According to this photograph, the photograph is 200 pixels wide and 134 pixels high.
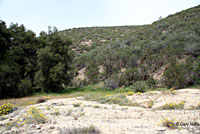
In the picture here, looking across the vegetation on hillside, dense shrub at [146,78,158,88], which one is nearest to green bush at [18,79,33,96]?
the vegetation on hillside

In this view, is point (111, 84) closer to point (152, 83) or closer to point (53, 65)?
point (152, 83)

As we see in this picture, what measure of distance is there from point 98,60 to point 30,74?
8.56m

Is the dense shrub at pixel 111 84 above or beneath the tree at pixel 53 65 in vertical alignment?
beneath

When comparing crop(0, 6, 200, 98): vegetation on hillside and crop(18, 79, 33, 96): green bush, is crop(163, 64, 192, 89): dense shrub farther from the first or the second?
crop(18, 79, 33, 96): green bush

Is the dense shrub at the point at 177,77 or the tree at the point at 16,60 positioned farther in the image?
the tree at the point at 16,60

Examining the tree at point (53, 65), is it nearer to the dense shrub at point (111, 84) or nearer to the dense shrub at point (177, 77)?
the dense shrub at point (111, 84)

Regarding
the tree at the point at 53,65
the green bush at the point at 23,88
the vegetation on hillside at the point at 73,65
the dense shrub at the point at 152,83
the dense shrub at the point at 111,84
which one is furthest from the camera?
the tree at the point at 53,65

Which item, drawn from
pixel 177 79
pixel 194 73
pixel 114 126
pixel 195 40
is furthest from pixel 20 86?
pixel 195 40

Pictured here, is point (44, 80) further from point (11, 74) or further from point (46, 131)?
point (46, 131)

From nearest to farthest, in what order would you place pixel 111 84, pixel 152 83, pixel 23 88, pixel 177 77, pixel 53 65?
pixel 177 77
pixel 152 83
pixel 23 88
pixel 111 84
pixel 53 65

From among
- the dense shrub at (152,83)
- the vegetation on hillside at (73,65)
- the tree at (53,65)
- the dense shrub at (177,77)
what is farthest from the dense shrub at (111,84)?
the dense shrub at (177,77)

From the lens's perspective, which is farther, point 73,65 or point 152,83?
point 73,65

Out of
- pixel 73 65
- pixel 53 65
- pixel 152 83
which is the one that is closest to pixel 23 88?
pixel 53 65

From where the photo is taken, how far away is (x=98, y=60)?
19.1 meters
